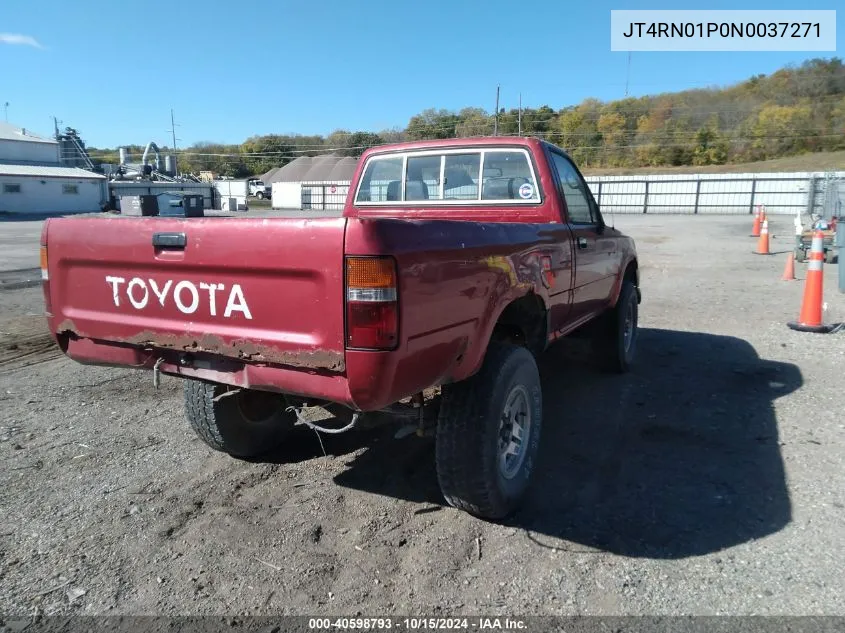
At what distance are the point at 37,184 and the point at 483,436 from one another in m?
46.9

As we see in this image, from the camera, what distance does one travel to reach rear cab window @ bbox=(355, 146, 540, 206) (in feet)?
14.1

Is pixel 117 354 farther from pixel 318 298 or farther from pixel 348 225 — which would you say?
pixel 348 225

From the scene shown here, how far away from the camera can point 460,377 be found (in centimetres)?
266

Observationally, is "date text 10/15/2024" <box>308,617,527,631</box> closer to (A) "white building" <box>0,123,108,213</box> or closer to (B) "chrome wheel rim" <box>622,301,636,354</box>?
(B) "chrome wheel rim" <box>622,301,636,354</box>

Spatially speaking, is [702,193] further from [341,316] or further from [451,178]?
[341,316]

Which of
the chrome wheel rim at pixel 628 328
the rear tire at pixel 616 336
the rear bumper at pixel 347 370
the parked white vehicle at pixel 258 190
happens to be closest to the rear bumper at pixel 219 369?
the rear bumper at pixel 347 370

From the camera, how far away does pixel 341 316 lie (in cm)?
223

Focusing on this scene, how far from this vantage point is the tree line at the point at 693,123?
56.6 meters

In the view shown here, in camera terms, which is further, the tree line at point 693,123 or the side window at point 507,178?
the tree line at point 693,123

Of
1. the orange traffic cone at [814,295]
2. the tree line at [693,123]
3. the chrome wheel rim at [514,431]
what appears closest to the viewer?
the chrome wheel rim at [514,431]

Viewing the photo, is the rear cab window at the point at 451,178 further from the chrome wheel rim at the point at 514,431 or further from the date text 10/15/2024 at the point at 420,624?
the date text 10/15/2024 at the point at 420,624

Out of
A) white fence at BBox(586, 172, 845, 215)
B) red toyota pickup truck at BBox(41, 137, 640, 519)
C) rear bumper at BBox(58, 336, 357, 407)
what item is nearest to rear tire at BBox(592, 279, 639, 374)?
red toyota pickup truck at BBox(41, 137, 640, 519)

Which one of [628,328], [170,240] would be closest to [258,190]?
[628,328]

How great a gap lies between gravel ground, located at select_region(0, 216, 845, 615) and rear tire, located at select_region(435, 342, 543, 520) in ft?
0.60
